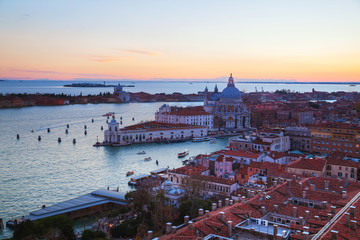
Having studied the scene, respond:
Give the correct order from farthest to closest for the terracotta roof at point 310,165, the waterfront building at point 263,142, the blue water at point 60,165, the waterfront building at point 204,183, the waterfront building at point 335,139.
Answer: the waterfront building at point 263,142, the waterfront building at point 335,139, the blue water at point 60,165, the terracotta roof at point 310,165, the waterfront building at point 204,183

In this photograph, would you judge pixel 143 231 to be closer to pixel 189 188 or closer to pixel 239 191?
pixel 189 188

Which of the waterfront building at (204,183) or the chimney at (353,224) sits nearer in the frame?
the chimney at (353,224)

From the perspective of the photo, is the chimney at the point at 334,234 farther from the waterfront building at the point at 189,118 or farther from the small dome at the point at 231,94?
the small dome at the point at 231,94

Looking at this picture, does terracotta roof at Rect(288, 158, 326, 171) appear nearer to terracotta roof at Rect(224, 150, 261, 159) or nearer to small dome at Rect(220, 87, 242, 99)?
terracotta roof at Rect(224, 150, 261, 159)

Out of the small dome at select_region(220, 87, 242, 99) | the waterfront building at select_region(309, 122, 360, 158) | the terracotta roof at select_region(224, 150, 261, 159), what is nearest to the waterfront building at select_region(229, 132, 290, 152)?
the waterfront building at select_region(309, 122, 360, 158)

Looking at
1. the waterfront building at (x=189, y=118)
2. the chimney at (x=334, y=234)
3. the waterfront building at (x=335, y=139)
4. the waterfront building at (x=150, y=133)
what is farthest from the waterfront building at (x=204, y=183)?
the waterfront building at (x=189, y=118)

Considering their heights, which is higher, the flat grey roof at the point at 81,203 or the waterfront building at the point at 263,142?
the waterfront building at the point at 263,142

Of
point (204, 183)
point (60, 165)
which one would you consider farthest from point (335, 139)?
point (60, 165)
